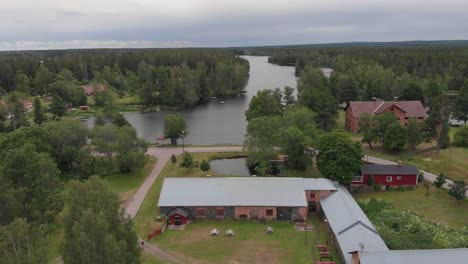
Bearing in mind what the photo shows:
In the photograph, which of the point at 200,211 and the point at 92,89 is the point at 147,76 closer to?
the point at 92,89

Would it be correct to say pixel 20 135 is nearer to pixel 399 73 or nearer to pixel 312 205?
pixel 312 205

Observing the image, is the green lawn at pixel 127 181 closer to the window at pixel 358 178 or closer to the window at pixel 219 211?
the window at pixel 219 211

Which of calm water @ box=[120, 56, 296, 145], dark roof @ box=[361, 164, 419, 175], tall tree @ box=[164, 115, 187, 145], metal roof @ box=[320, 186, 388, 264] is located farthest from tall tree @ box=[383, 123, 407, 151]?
tall tree @ box=[164, 115, 187, 145]

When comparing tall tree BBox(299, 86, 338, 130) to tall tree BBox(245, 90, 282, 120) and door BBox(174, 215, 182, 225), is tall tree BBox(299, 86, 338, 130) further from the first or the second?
→ door BBox(174, 215, 182, 225)

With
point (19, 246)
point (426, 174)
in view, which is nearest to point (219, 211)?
point (19, 246)

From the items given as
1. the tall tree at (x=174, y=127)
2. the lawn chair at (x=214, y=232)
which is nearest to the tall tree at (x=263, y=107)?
the tall tree at (x=174, y=127)

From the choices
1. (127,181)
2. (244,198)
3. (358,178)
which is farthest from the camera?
(127,181)
